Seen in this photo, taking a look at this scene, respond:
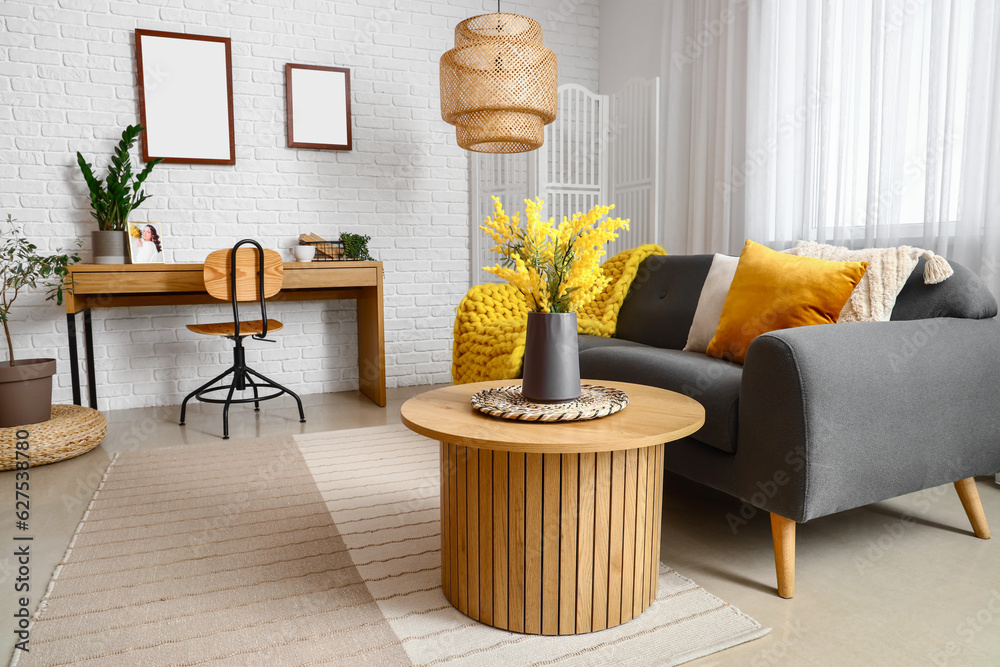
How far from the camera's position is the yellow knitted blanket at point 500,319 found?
101 inches

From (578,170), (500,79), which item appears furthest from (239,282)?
(578,170)

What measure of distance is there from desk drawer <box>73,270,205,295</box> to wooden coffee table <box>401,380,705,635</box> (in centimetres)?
212

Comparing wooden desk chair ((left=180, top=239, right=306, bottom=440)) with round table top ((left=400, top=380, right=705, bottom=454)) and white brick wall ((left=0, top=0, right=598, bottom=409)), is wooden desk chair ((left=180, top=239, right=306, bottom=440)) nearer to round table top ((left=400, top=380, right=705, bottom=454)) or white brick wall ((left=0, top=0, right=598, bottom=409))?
white brick wall ((left=0, top=0, right=598, bottom=409))

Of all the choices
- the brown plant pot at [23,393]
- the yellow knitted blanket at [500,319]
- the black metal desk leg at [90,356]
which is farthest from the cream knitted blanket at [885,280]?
the black metal desk leg at [90,356]

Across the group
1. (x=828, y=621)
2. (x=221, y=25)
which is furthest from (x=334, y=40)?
(x=828, y=621)

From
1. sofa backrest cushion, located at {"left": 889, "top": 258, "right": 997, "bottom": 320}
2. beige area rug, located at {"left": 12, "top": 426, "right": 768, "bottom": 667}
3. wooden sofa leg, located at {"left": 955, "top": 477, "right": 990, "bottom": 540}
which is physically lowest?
beige area rug, located at {"left": 12, "top": 426, "right": 768, "bottom": 667}

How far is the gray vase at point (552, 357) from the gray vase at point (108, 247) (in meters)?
2.60

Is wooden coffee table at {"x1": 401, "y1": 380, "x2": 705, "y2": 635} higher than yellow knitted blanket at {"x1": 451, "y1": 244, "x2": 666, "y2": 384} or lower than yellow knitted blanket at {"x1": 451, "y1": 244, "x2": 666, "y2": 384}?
lower

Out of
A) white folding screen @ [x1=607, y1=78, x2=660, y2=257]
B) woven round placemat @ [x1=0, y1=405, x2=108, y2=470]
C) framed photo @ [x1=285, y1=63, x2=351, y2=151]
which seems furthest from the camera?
framed photo @ [x1=285, y1=63, x2=351, y2=151]

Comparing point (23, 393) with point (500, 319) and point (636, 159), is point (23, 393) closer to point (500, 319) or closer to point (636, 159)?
point (500, 319)

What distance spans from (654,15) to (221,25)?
2.47 metres

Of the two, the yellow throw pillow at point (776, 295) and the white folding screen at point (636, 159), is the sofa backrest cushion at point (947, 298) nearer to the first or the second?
the yellow throw pillow at point (776, 295)

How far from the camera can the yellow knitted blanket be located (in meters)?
2.58

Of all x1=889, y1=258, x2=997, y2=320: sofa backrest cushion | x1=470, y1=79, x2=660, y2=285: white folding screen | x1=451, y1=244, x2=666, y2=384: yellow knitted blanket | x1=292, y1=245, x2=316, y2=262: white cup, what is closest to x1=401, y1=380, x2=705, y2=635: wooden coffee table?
x1=889, y1=258, x2=997, y2=320: sofa backrest cushion
